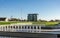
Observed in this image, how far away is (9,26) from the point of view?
324 centimetres

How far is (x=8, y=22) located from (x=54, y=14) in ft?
4.12

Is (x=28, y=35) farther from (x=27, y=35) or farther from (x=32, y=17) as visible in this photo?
(x=32, y=17)

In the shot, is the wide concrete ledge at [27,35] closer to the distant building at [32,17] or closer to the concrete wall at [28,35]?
the concrete wall at [28,35]

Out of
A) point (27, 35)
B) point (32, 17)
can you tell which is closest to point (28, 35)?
point (27, 35)

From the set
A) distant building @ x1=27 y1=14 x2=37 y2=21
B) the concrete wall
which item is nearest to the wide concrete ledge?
the concrete wall

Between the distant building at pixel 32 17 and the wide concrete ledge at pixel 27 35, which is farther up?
the distant building at pixel 32 17

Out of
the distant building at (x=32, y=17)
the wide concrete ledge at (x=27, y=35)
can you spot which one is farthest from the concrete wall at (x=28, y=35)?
the distant building at (x=32, y=17)

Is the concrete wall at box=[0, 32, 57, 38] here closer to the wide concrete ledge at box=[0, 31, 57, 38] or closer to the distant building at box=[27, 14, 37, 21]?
the wide concrete ledge at box=[0, 31, 57, 38]

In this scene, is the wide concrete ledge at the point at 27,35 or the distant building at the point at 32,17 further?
the distant building at the point at 32,17

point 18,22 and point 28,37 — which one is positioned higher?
point 18,22

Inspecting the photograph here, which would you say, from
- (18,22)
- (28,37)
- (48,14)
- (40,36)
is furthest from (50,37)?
(18,22)

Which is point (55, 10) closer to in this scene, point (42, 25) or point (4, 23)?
point (42, 25)

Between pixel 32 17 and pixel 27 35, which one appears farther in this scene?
pixel 32 17

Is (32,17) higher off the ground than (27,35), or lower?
higher
